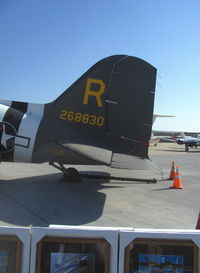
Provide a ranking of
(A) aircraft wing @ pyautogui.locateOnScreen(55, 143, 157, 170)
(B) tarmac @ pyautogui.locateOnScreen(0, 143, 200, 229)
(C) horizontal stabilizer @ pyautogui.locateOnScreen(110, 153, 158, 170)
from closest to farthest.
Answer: (B) tarmac @ pyautogui.locateOnScreen(0, 143, 200, 229) → (A) aircraft wing @ pyautogui.locateOnScreen(55, 143, 157, 170) → (C) horizontal stabilizer @ pyautogui.locateOnScreen(110, 153, 158, 170)

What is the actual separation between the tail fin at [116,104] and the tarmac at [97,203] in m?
1.43

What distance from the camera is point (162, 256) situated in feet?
9.70

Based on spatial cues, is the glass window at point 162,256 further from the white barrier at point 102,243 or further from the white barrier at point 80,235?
the white barrier at point 80,235

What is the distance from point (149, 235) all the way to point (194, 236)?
0.43 metres

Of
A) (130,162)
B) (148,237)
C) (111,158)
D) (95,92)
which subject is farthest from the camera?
(95,92)

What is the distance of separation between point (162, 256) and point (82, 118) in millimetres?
6413

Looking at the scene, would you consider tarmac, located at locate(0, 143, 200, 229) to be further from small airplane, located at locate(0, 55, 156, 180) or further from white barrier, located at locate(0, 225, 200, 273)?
white barrier, located at locate(0, 225, 200, 273)

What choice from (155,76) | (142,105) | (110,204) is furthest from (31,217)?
(155,76)

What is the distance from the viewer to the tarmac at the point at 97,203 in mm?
5992

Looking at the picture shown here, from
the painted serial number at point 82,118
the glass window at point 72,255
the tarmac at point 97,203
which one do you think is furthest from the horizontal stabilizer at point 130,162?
the glass window at point 72,255

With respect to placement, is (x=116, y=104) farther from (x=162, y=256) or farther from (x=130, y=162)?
(x=162, y=256)

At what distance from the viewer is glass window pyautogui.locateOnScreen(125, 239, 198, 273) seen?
9.49 feet

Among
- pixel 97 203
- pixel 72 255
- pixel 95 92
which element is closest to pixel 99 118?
pixel 95 92

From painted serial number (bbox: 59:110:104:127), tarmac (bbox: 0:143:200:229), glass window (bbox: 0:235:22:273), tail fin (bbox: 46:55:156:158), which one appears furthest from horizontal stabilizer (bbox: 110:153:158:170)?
glass window (bbox: 0:235:22:273)
